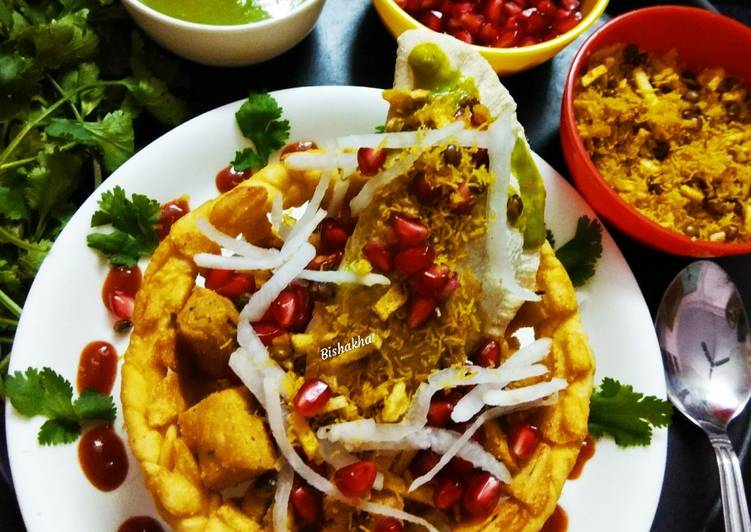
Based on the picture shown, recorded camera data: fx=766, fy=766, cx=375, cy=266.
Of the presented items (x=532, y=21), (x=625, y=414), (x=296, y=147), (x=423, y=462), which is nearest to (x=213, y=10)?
(x=296, y=147)

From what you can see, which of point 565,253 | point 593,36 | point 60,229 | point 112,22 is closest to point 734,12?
point 593,36

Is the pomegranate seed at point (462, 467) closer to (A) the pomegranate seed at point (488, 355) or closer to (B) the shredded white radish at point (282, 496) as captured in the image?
(A) the pomegranate seed at point (488, 355)

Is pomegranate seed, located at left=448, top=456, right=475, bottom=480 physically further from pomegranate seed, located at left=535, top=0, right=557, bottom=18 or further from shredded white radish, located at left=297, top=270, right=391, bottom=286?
pomegranate seed, located at left=535, top=0, right=557, bottom=18

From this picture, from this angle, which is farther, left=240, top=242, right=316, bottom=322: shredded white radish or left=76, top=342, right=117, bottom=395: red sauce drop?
left=76, top=342, right=117, bottom=395: red sauce drop

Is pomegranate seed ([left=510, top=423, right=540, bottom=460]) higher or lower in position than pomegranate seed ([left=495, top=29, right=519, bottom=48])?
lower

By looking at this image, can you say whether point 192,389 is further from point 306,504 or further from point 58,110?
point 58,110

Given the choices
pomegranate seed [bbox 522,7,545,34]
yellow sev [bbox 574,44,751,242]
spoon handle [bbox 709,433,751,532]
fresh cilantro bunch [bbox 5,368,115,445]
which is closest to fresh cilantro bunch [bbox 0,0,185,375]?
fresh cilantro bunch [bbox 5,368,115,445]

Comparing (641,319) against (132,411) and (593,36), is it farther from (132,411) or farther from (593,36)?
(132,411)
